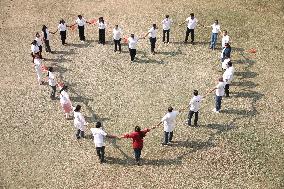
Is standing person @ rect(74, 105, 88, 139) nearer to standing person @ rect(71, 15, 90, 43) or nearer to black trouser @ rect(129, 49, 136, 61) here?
black trouser @ rect(129, 49, 136, 61)

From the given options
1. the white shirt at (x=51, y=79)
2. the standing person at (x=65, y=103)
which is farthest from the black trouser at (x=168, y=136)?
the white shirt at (x=51, y=79)

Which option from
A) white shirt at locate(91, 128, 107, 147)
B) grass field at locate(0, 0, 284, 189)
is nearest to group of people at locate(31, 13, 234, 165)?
white shirt at locate(91, 128, 107, 147)

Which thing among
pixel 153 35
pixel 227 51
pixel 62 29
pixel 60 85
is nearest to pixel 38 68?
pixel 60 85

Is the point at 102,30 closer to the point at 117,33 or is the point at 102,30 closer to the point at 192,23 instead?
the point at 117,33

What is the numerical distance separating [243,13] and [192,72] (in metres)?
7.49

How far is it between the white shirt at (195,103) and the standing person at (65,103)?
18.1 feet

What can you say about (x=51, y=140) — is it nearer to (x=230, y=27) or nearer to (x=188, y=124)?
(x=188, y=124)

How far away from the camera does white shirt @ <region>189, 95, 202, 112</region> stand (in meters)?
18.7

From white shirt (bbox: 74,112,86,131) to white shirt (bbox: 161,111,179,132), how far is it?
3385 mm

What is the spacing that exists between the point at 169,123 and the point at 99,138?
9.80ft

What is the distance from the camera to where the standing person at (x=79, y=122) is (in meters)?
18.2

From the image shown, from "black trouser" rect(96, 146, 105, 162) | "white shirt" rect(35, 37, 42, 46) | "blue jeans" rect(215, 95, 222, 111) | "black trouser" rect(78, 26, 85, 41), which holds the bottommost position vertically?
"black trouser" rect(96, 146, 105, 162)

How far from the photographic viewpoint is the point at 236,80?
22.8 m

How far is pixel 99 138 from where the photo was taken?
673 inches
